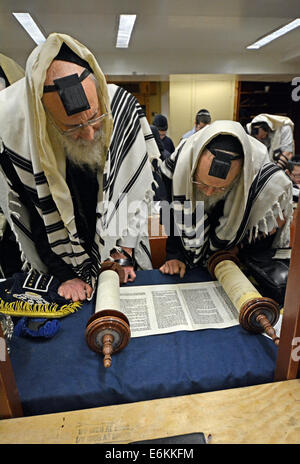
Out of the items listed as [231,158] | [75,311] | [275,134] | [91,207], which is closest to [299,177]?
[275,134]

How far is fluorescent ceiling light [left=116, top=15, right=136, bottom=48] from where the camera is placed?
722 mm

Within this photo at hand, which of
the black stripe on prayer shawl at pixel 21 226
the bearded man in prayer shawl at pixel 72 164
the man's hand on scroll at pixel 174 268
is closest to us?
the bearded man in prayer shawl at pixel 72 164

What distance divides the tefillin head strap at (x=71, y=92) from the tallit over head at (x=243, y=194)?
0.45 metres

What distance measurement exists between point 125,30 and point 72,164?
17.3 inches

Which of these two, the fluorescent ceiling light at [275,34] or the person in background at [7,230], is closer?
the fluorescent ceiling light at [275,34]

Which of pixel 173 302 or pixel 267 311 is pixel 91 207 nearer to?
pixel 173 302

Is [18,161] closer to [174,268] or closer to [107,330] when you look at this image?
[107,330]

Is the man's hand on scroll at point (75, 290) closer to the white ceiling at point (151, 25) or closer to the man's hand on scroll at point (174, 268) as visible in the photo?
the man's hand on scroll at point (174, 268)

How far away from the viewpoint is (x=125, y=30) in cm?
80

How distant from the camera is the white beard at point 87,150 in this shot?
2.96 ft

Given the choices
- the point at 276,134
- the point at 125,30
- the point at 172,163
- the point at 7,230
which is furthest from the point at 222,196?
the point at 276,134

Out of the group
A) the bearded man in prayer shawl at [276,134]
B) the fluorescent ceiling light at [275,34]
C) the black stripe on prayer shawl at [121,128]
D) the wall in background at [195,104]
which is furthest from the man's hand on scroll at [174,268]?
the wall in background at [195,104]

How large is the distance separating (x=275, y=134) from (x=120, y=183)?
281cm

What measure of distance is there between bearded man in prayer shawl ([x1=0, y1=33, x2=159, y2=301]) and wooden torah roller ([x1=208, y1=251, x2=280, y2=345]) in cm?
43
